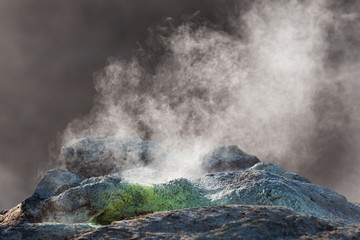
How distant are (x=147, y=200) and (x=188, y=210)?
3.55 feet

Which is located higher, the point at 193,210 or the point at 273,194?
the point at 273,194

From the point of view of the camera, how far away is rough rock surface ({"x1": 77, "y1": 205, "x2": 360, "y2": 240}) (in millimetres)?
2898

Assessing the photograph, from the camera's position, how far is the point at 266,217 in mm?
3076

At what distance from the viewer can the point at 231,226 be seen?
303 centimetres

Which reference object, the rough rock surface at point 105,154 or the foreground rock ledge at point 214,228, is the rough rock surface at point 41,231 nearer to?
the foreground rock ledge at point 214,228

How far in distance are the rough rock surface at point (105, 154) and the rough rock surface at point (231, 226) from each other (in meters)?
6.63

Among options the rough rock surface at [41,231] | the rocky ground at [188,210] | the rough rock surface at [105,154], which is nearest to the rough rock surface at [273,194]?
the rocky ground at [188,210]

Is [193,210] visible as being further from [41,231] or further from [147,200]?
[41,231]

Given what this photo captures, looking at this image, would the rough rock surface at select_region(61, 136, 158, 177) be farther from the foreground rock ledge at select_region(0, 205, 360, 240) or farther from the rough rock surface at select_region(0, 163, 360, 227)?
the foreground rock ledge at select_region(0, 205, 360, 240)

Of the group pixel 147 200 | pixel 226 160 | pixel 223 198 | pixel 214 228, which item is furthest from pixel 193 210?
pixel 226 160

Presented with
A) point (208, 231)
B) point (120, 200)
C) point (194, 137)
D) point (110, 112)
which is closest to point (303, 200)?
point (208, 231)

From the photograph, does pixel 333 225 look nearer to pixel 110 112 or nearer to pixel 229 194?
pixel 229 194

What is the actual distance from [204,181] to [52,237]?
220 cm

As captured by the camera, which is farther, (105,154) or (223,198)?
(105,154)
